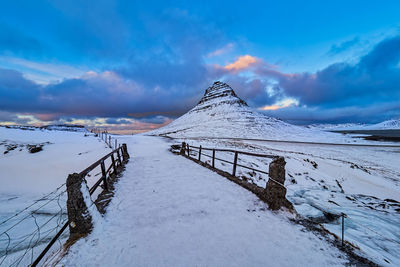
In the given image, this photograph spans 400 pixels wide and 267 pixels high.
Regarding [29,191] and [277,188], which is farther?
[29,191]

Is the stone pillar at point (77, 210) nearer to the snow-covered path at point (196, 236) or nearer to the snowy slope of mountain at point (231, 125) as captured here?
the snow-covered path at point (196, 236)

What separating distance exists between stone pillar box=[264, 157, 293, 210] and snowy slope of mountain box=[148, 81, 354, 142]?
60.8 metres

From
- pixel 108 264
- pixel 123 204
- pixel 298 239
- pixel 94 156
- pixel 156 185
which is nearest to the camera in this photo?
pixel 108 264

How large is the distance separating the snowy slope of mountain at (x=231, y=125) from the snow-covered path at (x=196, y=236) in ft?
201

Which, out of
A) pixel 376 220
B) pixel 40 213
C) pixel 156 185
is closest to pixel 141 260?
pixel 156 185

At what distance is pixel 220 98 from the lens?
144 meters

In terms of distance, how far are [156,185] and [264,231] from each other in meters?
4.04

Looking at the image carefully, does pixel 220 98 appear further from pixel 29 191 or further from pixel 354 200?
pixel 29 191

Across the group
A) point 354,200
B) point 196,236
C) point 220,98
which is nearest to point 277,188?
point 196,236

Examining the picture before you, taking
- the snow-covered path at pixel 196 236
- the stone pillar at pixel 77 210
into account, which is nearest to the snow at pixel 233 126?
the snow-covered path at pixel 196 236

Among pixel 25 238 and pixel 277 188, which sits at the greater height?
pixel 277 188

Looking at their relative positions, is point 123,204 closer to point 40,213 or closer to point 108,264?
point 108,264

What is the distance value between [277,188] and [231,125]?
80.8 m

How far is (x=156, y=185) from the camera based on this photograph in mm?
5984
